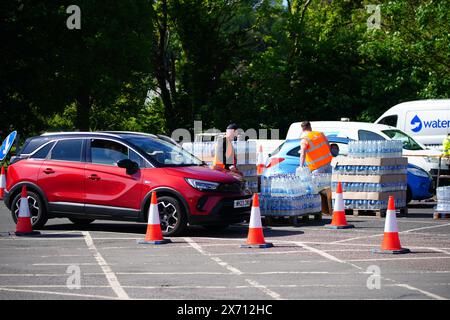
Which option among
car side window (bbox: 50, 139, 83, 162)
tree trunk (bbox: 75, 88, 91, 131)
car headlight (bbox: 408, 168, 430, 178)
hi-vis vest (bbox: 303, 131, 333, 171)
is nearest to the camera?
car side window (bbox: 50, 139, 83, 162)

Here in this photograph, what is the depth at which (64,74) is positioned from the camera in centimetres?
4353

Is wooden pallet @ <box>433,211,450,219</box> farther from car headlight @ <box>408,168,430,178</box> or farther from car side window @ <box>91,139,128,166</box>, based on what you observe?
car side window @ <box>91,139,128,166</box>

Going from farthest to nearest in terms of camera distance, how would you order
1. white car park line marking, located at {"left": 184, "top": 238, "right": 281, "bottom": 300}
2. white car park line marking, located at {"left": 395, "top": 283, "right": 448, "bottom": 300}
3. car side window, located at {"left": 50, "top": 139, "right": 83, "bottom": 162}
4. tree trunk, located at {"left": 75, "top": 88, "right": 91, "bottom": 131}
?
tree trunk, located at {"left": 75, "top": 88, "right": 91, "bottom": 131} → car side window, located at {"left": 50, "top": 139, "right": 83, "bottom": 162} → white car park line marking, located at {"left": 184, "top": 238, "right": 281, "bottom": 300} → white car park line marking, located at {"left": 395, "top": 283, "right": 448, "bottom": 300}

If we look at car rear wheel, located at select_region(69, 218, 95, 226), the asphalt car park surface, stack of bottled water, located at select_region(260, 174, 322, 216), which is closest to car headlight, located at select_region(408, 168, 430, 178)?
the asphalt car park surface

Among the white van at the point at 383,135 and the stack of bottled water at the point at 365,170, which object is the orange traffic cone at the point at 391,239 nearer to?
the stack of bottled water at the point at 365,170

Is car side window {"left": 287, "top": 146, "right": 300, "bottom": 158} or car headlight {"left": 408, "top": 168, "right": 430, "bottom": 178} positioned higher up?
car side window {"left": 287, "top": 146, "right": 300, "bottom": 158}

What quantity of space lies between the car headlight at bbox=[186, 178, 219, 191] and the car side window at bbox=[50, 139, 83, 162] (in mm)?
2218

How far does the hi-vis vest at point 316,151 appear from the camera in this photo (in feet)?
64.5

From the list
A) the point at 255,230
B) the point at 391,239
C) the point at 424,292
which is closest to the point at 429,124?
the point at 255,230

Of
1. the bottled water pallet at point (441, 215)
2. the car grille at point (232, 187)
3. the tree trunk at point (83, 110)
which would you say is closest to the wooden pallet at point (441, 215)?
the bottled water pallet at point (441, 215)

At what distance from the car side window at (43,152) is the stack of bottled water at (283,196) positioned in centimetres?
386

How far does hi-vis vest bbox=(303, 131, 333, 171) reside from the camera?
774 inches

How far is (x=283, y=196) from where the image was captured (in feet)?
60.2
